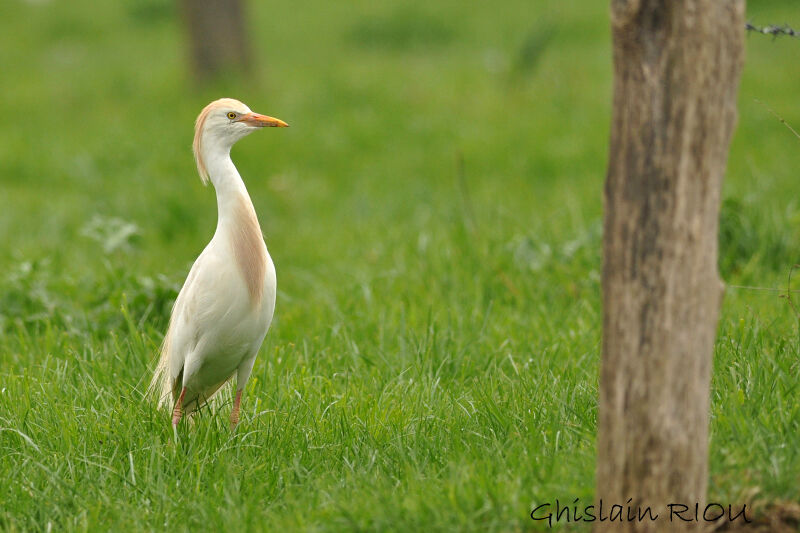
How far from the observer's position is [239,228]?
10.8 feet

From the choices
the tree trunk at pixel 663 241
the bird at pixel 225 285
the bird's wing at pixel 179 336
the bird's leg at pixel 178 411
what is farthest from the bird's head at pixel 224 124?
the tree trunk at pixel 663 241

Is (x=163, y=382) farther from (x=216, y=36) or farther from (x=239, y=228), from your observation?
(x=216, y=36)

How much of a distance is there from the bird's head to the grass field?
105cm

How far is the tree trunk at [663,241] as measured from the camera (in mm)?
2248

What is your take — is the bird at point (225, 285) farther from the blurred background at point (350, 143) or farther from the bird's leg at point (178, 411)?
the blurred background at point (350, 143)

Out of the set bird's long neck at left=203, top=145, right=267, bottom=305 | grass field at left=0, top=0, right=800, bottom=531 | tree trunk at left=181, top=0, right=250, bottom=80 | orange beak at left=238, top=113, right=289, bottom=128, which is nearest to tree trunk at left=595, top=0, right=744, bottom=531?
grass field at left=0, top=0, right=800, bottom=531

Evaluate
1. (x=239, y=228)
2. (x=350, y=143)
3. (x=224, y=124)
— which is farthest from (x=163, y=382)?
(x=350, y=143)

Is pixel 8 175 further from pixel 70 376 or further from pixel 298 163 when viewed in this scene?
pixel 70 376

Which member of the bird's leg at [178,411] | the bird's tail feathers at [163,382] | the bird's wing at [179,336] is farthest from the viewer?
the bird's tail feathers at [163,382]

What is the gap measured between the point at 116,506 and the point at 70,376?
108 centimetres

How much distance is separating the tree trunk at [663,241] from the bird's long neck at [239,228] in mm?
1365

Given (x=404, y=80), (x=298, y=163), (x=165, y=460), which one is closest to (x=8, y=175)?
(x=298, y=163)

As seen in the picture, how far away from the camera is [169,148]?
28.8 ft

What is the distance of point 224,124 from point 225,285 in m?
0.63
